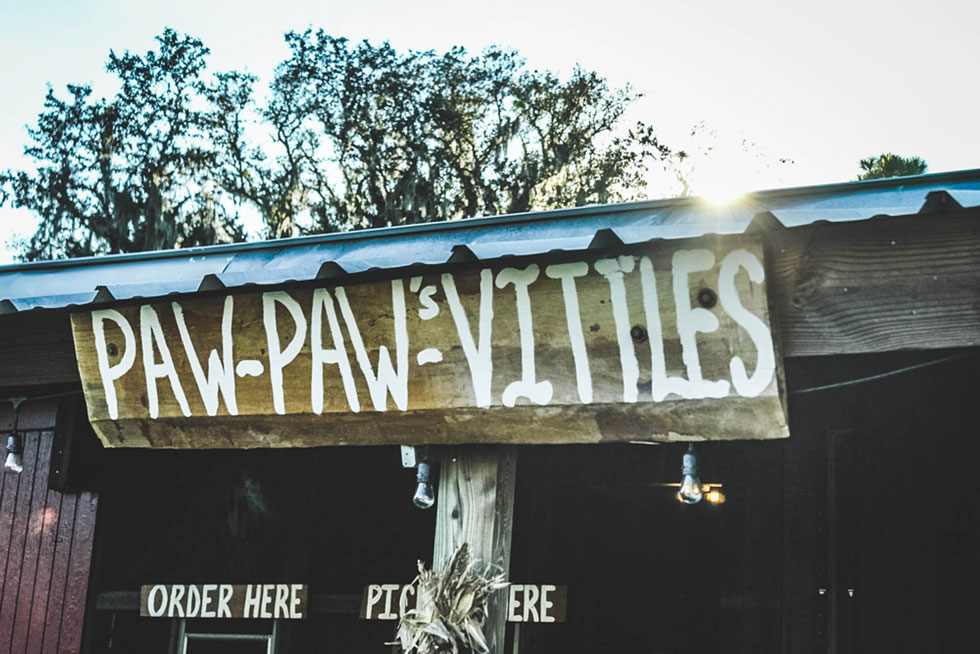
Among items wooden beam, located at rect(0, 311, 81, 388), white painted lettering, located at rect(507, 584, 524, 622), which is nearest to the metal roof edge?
wooden beam, located at rect(0, 311, 81, 388)

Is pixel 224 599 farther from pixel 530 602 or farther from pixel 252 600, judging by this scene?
pixel 530 602

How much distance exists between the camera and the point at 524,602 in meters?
5.92

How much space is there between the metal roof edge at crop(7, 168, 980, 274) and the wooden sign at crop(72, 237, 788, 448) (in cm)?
82

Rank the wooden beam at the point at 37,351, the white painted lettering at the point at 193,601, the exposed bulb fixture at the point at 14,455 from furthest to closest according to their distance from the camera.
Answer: the white painted lettering at the point at 193,601
the exposed bulb fixture at the point at 14,455
the wooden beam at the point at 37,351

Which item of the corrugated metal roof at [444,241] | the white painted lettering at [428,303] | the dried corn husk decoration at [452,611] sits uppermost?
the corrugated metal roof at [444,241]

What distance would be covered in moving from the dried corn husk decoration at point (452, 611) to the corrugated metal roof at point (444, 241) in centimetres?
117

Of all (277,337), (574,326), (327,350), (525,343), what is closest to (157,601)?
(277,337)

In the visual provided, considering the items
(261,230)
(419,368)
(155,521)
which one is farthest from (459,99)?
(419,368)

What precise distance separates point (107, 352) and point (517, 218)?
78.4 inches

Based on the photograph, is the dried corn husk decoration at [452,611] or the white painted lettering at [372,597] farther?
the white painted lettering at [372,597]

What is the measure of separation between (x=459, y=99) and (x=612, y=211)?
27458mm

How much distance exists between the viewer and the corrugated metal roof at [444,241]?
3.60m

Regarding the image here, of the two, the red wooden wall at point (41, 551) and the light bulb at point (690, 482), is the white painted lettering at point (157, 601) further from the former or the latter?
the light bulb at point (690, 482)

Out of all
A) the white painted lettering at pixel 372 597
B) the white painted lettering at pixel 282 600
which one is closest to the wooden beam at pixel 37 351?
the white painted lettering at pixel 282 600
